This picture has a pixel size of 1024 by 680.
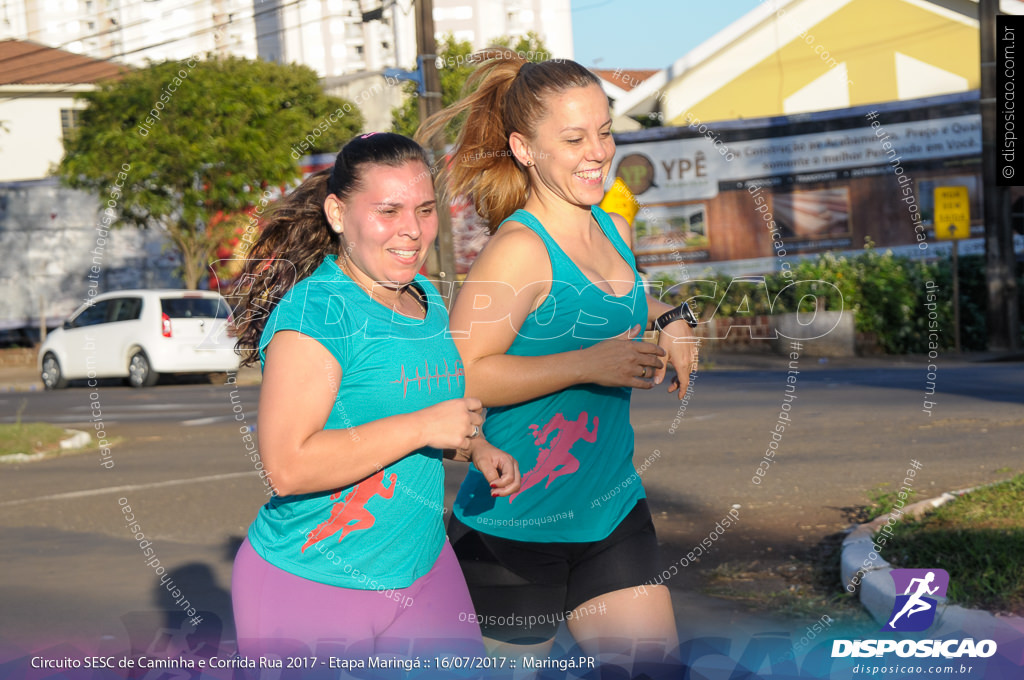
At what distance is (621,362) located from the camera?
308 cm

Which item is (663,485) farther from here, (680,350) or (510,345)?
(510,345)

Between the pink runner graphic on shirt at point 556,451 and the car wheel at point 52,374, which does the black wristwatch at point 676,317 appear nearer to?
the pink runner graphic on shirt at point 556,451

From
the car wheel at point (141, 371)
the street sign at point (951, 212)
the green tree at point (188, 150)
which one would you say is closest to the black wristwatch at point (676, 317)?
the street sign at point (951, 212)

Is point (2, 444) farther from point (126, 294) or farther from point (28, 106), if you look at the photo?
point (28, 106)

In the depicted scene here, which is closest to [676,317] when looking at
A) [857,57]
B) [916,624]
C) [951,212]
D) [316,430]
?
[316,430]

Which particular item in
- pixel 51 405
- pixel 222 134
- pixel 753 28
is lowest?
pixel 51 405

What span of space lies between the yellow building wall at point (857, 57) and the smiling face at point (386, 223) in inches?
1033

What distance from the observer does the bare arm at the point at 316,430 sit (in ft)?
8.16

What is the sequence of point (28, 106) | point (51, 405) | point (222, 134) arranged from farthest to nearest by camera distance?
1. point (28, 106)
2. point (222, 134)
3. point (51, 405)

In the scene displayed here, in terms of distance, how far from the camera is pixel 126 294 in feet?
64.3

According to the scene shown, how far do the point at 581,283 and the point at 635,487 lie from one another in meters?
0.60

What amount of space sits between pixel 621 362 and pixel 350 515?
85 cm

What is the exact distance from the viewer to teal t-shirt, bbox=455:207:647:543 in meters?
3.18

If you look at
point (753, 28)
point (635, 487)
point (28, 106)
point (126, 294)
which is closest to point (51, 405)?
point (126, 294)
